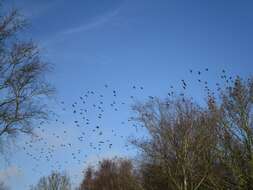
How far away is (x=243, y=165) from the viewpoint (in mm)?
27016

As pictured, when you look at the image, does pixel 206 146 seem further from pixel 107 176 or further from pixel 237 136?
pixel 107 176

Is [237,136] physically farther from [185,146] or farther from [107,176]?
[107,176]

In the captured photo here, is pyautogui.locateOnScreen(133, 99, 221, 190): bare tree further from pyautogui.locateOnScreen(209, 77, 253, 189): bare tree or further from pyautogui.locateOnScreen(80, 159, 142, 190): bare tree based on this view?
pyautogui.locateOnScreen(80, 159, 142, 190): bare tree

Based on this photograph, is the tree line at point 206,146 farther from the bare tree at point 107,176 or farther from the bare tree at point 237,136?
the bare tree at point 107,176

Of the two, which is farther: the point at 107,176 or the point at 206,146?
the point at 107,176

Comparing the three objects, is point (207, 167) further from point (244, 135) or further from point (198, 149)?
point (244, 135)

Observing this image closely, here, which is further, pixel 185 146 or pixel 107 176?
pixel 107 176

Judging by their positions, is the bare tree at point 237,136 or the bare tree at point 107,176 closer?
the bare tree at point 237,136

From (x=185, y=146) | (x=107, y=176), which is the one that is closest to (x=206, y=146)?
(x=185, y=146)

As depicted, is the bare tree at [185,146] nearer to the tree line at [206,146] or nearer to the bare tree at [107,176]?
the tree line at [206,146]

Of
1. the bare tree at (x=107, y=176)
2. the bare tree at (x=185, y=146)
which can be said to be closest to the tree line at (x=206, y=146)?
the bare tree at (x=185, y=146)

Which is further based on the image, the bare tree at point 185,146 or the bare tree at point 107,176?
the bare tree at point 107,176

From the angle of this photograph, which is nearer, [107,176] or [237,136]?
[237,136]

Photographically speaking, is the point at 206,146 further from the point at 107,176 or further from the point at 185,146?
the point at 107,176
